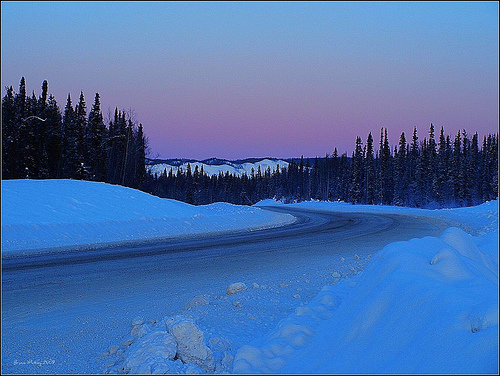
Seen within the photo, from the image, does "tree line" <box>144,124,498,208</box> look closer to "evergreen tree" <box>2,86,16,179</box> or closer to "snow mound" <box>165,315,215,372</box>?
"evergreen tree" <box>2,86,16,179</box>

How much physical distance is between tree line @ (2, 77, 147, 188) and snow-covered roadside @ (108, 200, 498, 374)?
159ft

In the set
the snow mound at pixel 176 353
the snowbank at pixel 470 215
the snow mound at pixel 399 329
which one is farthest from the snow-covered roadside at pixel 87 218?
the snowbank at pixel 470 215

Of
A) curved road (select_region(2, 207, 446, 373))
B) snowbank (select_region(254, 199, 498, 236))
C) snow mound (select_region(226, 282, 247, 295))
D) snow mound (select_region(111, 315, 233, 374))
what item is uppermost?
snow mound (select_region(111, 315, 233, 374))

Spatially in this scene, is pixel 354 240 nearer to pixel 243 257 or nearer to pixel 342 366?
pixel 243 257

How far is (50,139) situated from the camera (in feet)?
173

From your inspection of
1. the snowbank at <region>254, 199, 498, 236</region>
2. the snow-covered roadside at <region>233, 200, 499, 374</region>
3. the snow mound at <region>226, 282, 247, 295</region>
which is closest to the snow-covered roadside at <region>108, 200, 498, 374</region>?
the snow-covered roadside at <region>233, 200, 499, 374</region>

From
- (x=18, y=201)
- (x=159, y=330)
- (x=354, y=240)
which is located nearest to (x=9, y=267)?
(x=159, y=330)

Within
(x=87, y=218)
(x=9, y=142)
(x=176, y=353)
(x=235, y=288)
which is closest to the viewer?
(x=176, y=353)

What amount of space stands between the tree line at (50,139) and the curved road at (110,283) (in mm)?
40280

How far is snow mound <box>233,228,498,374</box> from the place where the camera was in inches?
124

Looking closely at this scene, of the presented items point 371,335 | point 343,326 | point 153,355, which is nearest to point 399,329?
point 371,335

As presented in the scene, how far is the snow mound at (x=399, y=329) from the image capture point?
3.15 meters

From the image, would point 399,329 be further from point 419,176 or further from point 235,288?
point 419,176

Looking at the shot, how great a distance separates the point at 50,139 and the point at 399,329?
2219 inches
